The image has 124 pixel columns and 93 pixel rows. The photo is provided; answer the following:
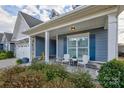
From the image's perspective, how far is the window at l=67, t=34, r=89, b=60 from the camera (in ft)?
35.8

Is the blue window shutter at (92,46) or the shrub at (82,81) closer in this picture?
the shrub at (82,81)

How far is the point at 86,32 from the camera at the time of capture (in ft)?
35.0

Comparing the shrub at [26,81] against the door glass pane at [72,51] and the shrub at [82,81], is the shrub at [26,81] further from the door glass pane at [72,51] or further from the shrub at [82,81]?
the door glass pane at [72,51]

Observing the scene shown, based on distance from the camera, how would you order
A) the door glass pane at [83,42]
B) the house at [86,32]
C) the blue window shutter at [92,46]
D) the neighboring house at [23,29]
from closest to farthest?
the house at [86,32], the blue window shutter at [92,46], the door glass pane at [83,42], the neighboring house at [23,29]

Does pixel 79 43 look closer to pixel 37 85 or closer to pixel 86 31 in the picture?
pixel 86 31

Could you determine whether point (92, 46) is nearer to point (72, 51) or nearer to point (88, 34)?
point (88, 34)

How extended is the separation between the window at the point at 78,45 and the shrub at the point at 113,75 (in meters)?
5.97

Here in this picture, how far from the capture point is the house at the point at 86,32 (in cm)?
559

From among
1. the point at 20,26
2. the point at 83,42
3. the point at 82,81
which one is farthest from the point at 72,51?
the point at 20,26

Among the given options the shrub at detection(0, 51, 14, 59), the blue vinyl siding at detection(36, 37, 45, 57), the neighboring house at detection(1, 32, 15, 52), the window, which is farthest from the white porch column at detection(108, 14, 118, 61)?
the neighboring house at detection(1, 32, 15, 52)

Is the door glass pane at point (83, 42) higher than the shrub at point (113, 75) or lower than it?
higher

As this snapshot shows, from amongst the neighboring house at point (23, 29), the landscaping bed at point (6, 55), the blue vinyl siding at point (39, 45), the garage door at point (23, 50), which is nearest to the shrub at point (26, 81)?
the blue vinyl siding at point (39, 45)
